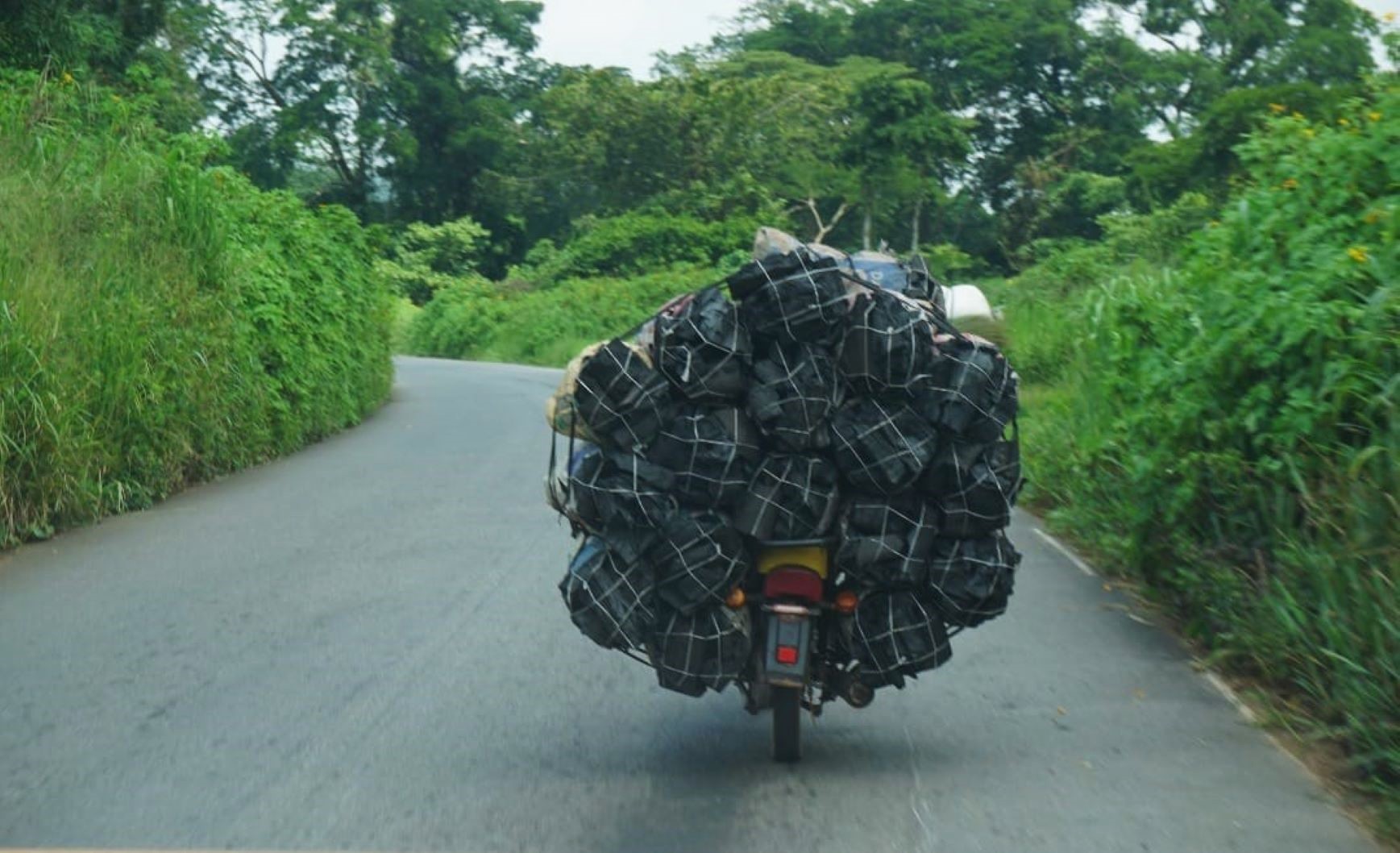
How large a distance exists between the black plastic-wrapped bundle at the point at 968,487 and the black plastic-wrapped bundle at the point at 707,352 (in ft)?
2.39

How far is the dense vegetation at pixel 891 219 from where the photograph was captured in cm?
726

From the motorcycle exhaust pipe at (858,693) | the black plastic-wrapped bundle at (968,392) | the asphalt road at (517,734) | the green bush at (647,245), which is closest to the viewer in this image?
the asphalt road at (517,734)

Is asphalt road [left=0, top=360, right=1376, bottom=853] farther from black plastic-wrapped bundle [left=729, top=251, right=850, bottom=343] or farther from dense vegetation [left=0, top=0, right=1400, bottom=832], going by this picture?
black plastic-wrapped bundle [left=729, top=251, right=850, bottom=343]

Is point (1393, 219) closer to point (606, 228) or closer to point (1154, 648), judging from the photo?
point (1154, 648)

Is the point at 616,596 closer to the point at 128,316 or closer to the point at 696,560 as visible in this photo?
the point at 696,560

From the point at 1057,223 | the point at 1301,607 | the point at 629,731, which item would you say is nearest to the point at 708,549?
the point at 629,731

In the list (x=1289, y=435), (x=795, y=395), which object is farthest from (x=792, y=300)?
(x=1289, y=435)

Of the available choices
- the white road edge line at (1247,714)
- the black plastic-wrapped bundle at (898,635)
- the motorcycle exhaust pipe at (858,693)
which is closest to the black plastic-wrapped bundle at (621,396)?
the black plastic-wrapped bundle at (898,635)

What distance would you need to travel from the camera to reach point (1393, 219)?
6.95 metres

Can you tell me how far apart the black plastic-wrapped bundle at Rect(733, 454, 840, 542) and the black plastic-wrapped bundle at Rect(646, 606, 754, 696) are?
34 cm

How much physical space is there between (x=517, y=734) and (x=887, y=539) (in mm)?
1787

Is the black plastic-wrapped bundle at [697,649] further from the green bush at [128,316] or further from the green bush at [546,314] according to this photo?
the green bush at [546,314]

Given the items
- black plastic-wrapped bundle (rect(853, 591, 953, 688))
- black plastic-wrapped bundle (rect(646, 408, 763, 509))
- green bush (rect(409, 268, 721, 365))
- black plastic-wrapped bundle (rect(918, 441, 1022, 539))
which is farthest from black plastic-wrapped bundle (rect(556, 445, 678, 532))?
green bush (rect(409, 268, 721, 365))

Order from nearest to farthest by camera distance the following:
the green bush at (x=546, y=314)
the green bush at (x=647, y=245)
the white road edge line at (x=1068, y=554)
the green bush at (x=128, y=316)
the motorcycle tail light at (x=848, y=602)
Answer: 1. the motorcycle tail light at (x=848, y=602)
2. the white road edge line at (x=1068, y=554)
3. the green bush at (x=128, y=316)
4. the green bush at (x=546, y=314)
5. the green bush at (x=647, y=245)
